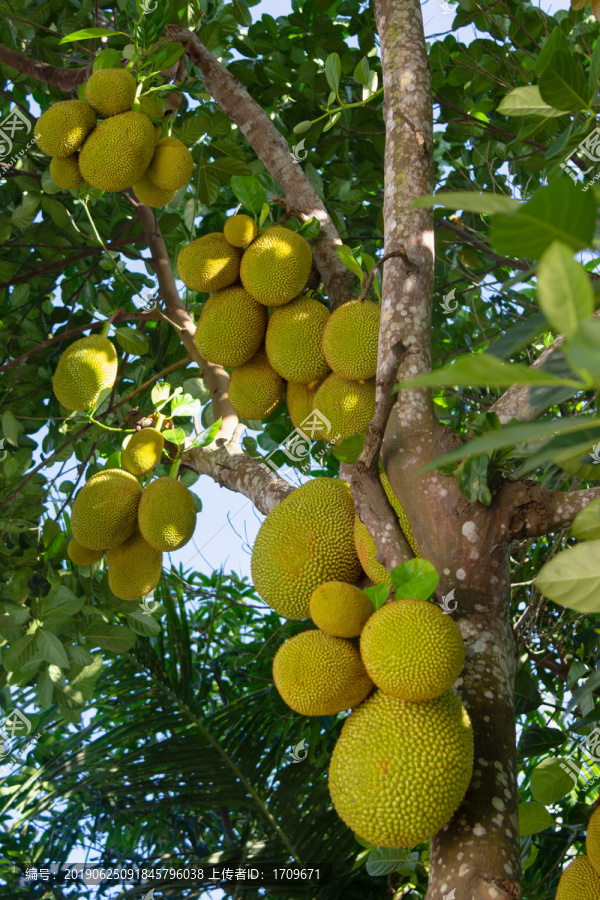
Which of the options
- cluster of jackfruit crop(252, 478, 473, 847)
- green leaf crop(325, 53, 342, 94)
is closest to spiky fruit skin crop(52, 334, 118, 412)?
green leaf crop(325, 53, 342, 94)

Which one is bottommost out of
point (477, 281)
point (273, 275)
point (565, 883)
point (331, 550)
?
point (565, 883)

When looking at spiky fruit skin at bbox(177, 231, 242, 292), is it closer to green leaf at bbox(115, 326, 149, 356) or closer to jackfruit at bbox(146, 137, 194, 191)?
jackfruit at bbox(146, 137, 194, 191)

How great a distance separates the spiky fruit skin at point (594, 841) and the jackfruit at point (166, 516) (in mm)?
948

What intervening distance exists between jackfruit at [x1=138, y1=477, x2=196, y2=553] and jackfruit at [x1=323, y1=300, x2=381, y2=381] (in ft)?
1.64

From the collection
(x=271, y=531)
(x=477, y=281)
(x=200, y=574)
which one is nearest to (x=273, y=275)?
(x=271, y=531)

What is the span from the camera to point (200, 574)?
126 inches

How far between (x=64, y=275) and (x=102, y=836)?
Result: 2.01m

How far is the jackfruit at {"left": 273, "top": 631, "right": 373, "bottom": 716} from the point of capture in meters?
0.85

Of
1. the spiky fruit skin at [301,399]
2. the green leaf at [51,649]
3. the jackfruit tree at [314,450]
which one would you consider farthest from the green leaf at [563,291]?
the green leaf at [51,649]

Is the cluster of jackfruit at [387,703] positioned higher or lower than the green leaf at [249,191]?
lower

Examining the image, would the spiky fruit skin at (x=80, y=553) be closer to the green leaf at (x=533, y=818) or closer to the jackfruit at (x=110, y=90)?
the jackfruit at (x=110, y=90)

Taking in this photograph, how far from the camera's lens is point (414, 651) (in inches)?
30.4

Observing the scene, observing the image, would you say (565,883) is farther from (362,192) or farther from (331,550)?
(362,192)

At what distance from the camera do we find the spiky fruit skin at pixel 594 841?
42.6 inches
